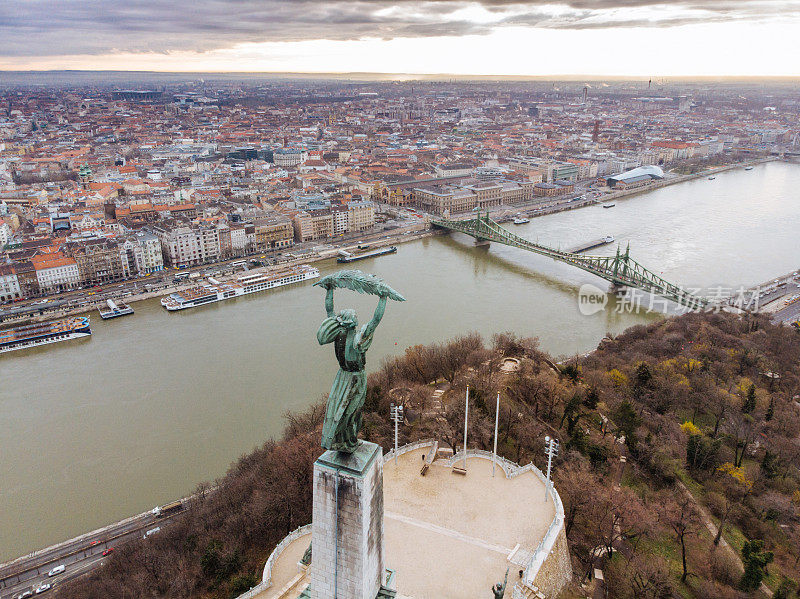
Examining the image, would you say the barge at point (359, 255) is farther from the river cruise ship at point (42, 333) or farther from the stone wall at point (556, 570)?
the stone wall at point (556, 570)

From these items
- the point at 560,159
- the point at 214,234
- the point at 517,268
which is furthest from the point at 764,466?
the point at 560,159

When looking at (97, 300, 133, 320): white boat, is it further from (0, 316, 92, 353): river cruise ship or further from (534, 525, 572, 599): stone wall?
(534, 525, 572, 599): stone wall

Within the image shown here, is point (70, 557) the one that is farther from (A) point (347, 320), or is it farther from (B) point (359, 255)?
(B) point (359, 255)

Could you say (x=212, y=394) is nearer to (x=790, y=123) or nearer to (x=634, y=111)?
(x=790, y=123)

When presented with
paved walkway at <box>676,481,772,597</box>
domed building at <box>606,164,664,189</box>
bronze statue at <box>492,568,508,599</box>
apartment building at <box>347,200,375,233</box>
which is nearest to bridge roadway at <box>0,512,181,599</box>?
bronze statue at <box>492,568,508,599</box>

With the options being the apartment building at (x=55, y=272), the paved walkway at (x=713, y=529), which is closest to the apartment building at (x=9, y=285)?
the apartment building at (x=55, y=272)

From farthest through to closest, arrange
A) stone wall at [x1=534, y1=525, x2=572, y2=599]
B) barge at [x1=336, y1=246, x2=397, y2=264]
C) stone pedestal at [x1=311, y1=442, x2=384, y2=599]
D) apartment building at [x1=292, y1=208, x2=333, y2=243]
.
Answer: apartment building at [x1=292, y1=208, x2=333, y2=243]
barge at [x1=336, y1=246, x2=397, y2=264]
stone wall at [x1=534, y1=525, x2=572, y2=599]
stone pedestal at [x1=311, y1=442, x2=384, y2=599]

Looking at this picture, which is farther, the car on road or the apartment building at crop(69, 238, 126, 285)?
the apartment building at crop(69, 238, 126, 285)
